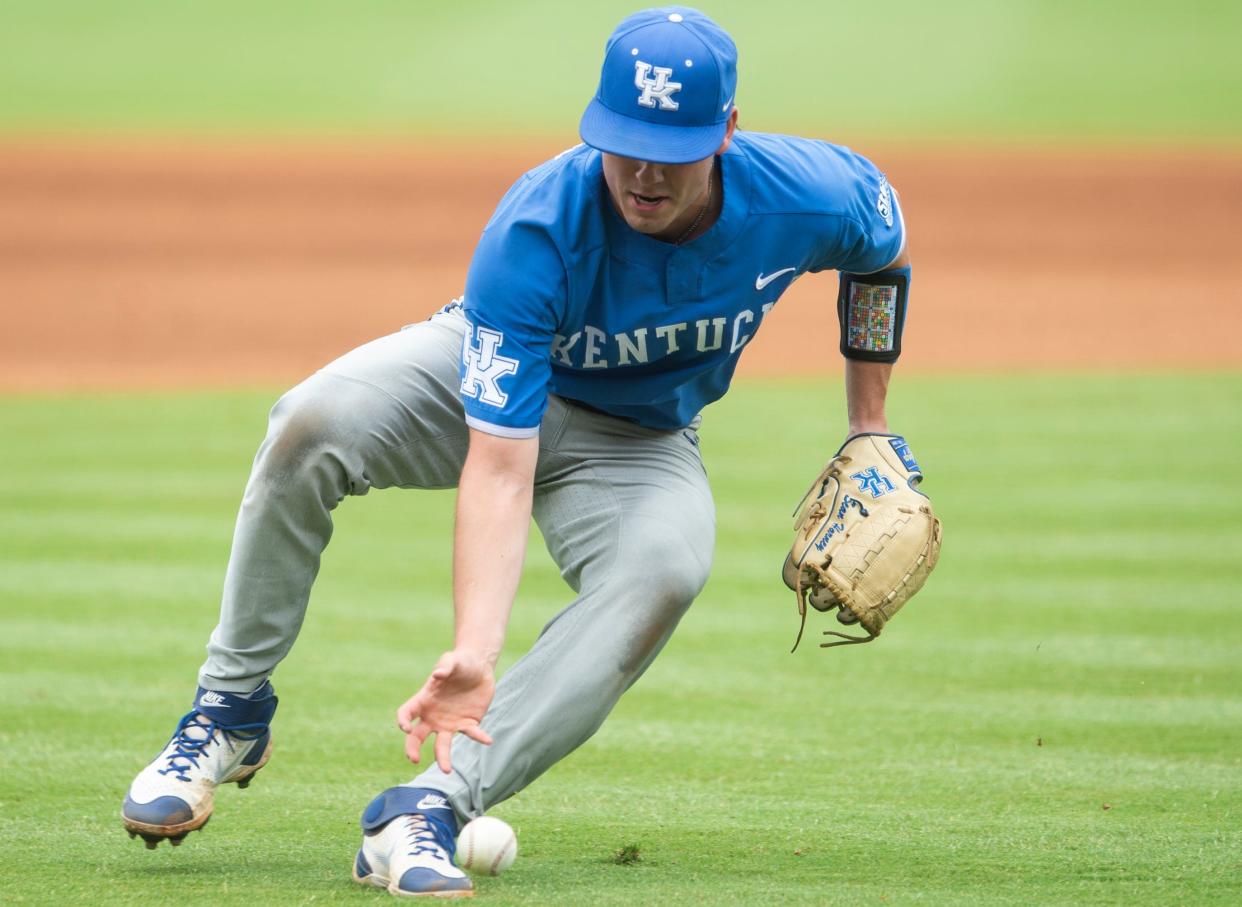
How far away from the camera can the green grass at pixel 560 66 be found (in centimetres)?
2941

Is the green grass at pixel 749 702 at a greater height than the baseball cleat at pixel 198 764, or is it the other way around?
the baseball cleat at pixel 198 764

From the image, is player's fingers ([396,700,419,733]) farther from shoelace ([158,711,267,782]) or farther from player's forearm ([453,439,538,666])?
shoelace ([158,711,267,782])

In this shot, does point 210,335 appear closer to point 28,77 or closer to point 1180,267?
point 1180,267

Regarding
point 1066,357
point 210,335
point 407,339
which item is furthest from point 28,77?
point 407,339

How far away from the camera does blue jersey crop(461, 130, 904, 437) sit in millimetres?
3303

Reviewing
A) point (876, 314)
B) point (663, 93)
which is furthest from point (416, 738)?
point (876, 314)

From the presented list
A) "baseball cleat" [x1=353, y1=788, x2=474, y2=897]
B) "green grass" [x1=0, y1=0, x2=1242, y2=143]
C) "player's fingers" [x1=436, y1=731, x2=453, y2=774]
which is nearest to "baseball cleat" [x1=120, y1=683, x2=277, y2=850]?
"baseball cleat" [x1=353, y1=788, x2=474, y2=897]

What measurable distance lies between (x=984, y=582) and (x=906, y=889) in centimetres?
408

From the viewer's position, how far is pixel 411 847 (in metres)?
3.29

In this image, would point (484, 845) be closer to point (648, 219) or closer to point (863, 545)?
point (863, 545)

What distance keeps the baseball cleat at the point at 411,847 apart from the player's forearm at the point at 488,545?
389 millimetres

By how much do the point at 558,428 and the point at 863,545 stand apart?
28.6 inches

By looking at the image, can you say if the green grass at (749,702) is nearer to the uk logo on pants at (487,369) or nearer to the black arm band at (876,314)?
the uk logo on pants at (487,369)

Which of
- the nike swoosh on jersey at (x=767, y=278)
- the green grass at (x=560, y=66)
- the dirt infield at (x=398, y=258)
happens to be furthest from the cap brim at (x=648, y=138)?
the green grass at (x=560, y=66)
